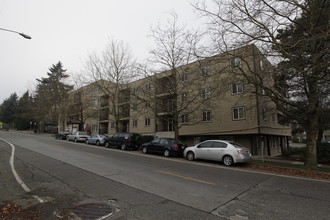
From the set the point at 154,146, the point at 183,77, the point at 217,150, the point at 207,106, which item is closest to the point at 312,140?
the point at 217,150

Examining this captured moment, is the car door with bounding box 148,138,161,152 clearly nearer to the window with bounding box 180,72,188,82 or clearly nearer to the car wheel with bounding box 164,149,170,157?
the car wheel with bounding box 164,149,170,157

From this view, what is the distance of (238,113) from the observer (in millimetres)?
21484

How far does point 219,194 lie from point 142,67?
1431 centimetres

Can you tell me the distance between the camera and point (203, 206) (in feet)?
16.2

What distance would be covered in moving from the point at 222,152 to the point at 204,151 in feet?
4.19

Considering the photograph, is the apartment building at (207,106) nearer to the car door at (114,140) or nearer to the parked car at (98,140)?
the car door at (114,140)

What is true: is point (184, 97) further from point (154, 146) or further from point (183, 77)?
point (154, 146)

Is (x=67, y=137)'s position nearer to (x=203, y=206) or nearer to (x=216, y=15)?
(x=216, y=15)

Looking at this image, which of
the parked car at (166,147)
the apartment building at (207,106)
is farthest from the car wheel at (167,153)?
the apartment building at (207,106)

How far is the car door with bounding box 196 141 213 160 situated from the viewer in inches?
500

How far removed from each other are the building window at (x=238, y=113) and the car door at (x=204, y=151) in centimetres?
969

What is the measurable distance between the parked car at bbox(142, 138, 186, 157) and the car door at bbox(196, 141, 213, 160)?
2282mm

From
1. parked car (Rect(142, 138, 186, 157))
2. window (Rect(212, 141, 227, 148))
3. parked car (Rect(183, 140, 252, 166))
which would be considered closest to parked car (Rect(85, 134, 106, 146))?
parked car (Rect(142, 138, 186, 157))

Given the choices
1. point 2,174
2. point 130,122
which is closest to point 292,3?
point 2,174
